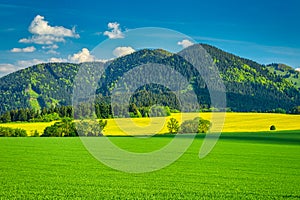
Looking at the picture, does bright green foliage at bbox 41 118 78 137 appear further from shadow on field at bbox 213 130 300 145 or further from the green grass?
the green grass

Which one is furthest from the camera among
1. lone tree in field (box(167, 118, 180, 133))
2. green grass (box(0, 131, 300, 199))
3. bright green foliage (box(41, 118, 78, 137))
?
bright green foliage (box(41, 118, 78, 137))

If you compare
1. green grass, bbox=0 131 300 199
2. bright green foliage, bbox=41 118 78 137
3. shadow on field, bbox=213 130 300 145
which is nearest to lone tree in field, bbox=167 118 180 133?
shadow on field, bbox=213 130 300 145

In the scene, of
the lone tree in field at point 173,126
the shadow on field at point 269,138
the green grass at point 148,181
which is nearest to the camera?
the green grass at point 148,181

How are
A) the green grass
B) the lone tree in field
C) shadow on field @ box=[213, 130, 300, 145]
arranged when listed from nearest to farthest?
the green grass
shadow on field @ box=[213, 130, 300, 145]
the lone tree in field

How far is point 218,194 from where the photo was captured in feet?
62.2

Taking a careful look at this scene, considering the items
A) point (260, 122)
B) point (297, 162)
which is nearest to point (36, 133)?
point (260, 122)

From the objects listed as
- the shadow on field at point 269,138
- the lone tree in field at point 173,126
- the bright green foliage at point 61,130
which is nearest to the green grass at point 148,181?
the shadow on field at point 269,138

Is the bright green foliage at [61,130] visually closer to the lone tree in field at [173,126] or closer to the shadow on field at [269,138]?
the lone tree in field at [173,126]

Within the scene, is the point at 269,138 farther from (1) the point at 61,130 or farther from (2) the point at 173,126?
(1) the point at 61,130

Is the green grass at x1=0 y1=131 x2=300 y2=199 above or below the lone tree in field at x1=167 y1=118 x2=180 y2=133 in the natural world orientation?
below

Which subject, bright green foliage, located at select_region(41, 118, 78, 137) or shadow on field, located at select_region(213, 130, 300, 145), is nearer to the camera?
shadow on field, located at select_region(213, 130, 300, 145)

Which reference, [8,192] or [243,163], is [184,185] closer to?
[8,192]

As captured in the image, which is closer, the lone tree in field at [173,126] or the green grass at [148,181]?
the green grass at [148,181]

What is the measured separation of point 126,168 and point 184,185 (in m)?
7.14
